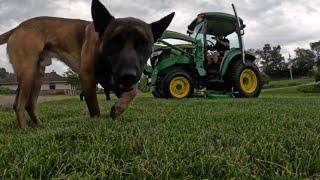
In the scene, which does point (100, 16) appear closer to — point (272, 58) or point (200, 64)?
point (200, 64)

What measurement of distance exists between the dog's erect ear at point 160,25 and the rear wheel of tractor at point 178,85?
31.4 feet

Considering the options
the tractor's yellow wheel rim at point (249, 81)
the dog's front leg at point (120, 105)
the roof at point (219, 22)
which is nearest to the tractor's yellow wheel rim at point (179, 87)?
the roof at point (219, 22)

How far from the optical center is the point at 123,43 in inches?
180

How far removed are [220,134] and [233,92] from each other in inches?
488

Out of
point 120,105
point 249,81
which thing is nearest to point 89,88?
point 120,105

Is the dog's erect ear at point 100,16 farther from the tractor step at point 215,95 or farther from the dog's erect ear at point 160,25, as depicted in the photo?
the tractor step at point 215,95

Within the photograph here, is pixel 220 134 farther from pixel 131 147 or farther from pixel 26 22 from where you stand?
pixel 26 22

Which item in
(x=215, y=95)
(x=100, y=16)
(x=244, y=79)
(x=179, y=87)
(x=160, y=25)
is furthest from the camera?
(x=244, y=79)

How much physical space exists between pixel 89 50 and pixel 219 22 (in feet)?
36.6

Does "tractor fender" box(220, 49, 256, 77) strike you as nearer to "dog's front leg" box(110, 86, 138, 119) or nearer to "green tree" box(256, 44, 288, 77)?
"dog's front leg" box(110, 86, 138, 119)

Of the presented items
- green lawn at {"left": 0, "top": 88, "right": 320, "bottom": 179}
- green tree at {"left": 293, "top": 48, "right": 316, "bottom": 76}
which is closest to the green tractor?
green lawn at {"left": 0, "top": 88, "right": 320, "bottom": 179}

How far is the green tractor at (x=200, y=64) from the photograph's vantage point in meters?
15.2

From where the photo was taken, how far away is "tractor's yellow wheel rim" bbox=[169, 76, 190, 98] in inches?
593

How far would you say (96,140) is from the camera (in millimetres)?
3389
